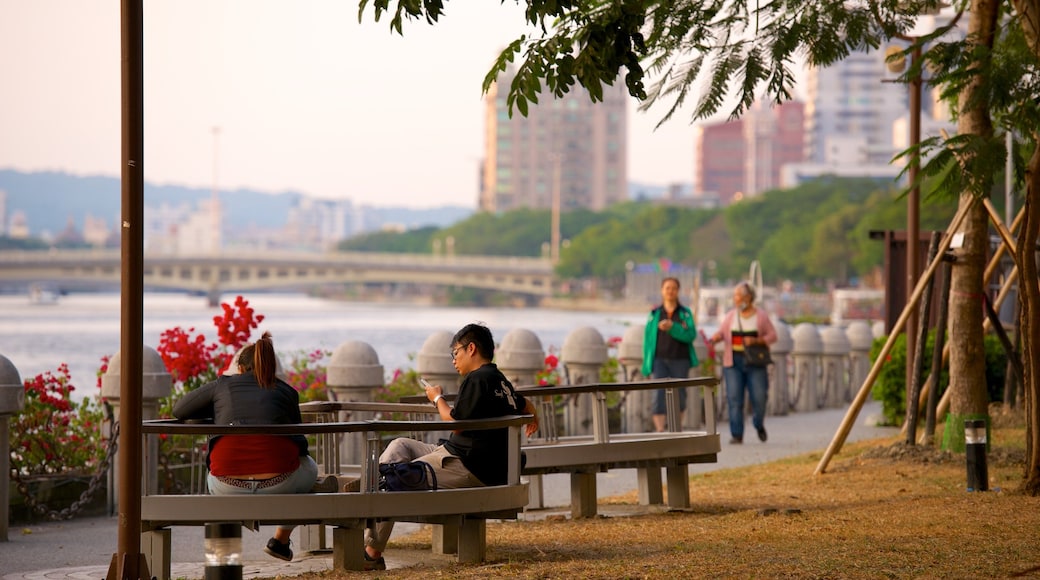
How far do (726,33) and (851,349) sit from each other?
14.1 meters

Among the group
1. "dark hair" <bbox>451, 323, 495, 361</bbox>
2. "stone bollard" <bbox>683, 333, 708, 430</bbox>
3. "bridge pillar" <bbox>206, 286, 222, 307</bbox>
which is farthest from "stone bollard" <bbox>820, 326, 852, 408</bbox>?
"bridge pillar" <bbox>206, 286, 222, 307</bbox>

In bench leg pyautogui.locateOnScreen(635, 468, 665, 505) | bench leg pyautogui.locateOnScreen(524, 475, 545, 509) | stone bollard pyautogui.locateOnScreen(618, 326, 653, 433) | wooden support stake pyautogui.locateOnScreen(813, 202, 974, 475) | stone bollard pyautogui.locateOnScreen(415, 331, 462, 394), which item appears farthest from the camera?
stone bollard pyautogui.locateOnScreen(618, 326, 653, 433)

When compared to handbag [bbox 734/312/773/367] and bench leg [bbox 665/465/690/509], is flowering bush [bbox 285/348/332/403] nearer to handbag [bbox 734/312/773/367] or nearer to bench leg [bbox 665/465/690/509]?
handbag [bbox 734/312/773/367]

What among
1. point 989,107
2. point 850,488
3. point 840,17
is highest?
point 840,17

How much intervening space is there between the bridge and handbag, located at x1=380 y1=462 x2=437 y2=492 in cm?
7489

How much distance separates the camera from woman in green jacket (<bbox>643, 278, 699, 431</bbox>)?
588 inches

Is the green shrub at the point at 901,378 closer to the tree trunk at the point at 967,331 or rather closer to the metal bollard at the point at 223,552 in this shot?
the tree trunk at the point at 967,331

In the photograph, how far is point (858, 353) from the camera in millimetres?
24500

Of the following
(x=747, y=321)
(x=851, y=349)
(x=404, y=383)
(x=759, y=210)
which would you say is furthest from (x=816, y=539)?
(x=759, y=210)

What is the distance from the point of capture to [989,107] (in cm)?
1062

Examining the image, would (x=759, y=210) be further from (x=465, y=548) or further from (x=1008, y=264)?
(x=465, y=548)

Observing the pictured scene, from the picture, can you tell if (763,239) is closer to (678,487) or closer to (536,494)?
(536,494)

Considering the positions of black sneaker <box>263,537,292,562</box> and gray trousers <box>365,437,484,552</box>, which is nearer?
gray trousers <box>365,437,484,552</box>

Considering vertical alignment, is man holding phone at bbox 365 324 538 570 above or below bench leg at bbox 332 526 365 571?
above
